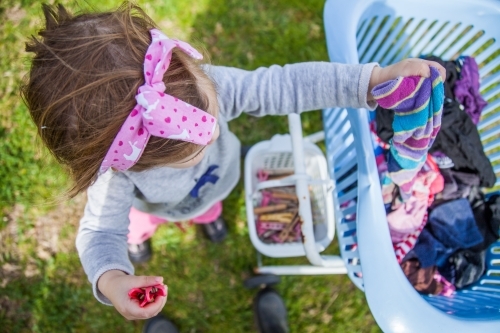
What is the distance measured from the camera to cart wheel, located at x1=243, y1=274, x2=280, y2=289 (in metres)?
1.87

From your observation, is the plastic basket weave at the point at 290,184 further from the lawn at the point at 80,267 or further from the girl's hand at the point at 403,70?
the girl's hand at the point at 403,70

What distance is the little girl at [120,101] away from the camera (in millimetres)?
804

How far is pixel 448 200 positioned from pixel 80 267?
1.61 meters

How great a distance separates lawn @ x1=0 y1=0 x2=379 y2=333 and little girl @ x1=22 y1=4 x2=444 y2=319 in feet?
2.88

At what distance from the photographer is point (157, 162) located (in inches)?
36.5

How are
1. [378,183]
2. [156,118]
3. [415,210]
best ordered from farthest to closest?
[415,210]
[378,183]
[156,118]

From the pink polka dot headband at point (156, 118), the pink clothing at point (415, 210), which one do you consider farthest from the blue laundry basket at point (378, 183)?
the pink polka dot headband at point (156, 118)

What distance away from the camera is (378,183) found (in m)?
1.11

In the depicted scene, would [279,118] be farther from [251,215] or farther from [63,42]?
[63,42]

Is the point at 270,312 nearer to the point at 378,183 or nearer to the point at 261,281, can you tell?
the point at 261,281

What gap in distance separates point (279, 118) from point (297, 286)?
832 millimetres

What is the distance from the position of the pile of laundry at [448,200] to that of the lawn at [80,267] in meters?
0.59

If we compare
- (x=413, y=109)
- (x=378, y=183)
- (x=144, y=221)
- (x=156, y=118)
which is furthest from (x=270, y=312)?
(x=156, y=118)

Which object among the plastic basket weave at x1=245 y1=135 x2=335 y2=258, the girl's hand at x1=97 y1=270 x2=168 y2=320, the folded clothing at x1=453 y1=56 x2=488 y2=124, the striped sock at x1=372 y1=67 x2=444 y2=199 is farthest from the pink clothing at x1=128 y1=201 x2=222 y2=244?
the folded clothing at x1=453 y1=56 x2=488 y2=124
